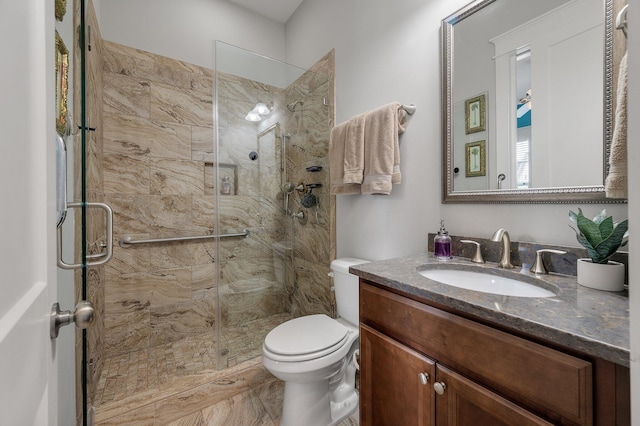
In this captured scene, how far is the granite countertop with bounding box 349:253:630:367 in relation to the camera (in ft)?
1.60

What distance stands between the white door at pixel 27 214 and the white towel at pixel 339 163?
1.26 meters

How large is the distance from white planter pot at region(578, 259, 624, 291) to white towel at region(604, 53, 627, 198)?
7.6 inches

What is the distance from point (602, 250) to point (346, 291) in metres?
1.08

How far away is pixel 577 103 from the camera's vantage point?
2.92 ft

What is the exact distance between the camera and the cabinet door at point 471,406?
592 mm

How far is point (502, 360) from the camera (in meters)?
0.61

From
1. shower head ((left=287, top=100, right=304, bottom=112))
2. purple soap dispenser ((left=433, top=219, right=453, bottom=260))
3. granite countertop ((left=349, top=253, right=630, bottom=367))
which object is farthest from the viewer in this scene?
shower head ((left=287, top=100, right=304, bottom=112))

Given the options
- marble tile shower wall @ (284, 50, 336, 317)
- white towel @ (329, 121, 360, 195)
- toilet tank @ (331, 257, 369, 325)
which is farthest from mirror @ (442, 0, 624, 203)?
marble tile shower wall @ (284, 50, 336, 317)

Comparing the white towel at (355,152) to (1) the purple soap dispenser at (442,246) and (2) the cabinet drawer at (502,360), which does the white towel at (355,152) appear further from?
(2) the cabinet drawer at (502,360)

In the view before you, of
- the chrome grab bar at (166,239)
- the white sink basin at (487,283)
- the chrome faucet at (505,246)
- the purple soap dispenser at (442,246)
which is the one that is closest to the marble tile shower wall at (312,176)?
the chrome grab bar at (166,239)

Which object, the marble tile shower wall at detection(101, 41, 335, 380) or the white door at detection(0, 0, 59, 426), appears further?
the marble tile shower wall at detection(101, 41, 335, 380)

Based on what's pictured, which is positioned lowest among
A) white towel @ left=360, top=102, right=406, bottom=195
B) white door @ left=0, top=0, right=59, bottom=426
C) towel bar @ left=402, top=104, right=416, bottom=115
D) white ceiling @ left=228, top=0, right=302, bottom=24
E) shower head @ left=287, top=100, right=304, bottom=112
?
white door @ left=0, top=0, right=59, bottom=426

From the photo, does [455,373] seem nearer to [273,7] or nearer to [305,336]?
[305,336]

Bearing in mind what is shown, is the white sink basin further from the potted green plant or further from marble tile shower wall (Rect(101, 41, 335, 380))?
marble tile shower wall (Rect(101, 41, 335, 380))
